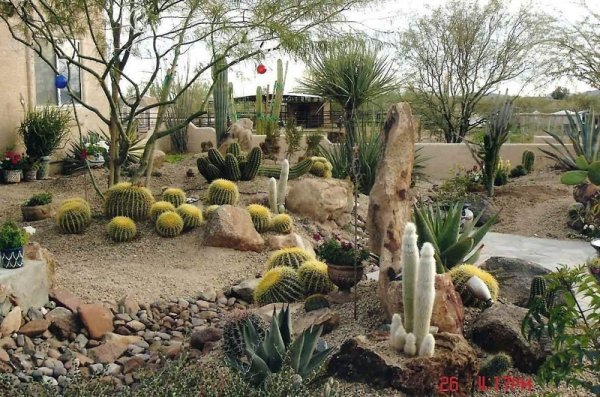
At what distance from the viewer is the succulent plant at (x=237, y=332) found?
408cm

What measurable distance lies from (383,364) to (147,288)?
3546 millimetres

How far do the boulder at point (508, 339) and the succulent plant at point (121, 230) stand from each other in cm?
479

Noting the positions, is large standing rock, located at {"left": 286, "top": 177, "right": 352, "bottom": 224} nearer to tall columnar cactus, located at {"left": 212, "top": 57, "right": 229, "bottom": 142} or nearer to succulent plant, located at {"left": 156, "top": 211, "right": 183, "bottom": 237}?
succulent plant, located at {"left": 156, "top": 211, "right": 183, "bottom": 237}

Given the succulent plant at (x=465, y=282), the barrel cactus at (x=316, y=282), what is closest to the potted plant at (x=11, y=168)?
the barrel cactus at (x=316, y=282)

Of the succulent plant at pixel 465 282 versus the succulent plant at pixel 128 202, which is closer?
the succulent plant at pixel 465 282

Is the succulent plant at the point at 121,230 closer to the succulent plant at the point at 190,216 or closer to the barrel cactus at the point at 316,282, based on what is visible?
the succulent plant at the point at 190,216

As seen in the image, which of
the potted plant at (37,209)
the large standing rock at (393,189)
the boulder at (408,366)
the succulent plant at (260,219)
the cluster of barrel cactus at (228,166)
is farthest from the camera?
the cluster of barrel cactus at (228,166)

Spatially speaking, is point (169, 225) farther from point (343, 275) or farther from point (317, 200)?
point (343, 275)

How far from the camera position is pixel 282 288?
5.25m

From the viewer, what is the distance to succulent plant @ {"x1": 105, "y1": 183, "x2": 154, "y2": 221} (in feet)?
26.4

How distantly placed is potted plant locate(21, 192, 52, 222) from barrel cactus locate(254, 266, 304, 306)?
449 cm

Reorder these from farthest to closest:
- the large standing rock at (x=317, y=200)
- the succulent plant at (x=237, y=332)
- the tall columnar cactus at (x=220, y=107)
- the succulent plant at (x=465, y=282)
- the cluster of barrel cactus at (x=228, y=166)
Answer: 1. the tall columnar cactus at (x=220, y=107)
2. the cluster of barrel cactus at (x=228, y=166)
3. the large standing rock at (x=317, y=200)
4. the succulent plant at (x=465, y=282)
5. the succulent plant at (x=237, y=332)

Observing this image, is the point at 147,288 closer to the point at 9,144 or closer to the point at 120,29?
the point at 120,29

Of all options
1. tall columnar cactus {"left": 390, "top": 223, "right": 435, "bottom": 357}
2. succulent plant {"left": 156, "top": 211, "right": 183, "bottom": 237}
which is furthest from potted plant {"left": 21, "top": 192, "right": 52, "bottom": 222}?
tall columnar cactus {"left": 390, "top": 223, "right": 435, "bottom": 357}
